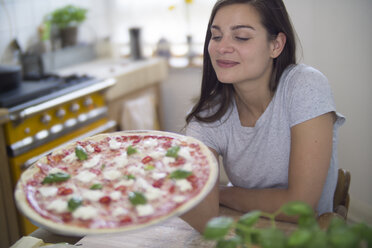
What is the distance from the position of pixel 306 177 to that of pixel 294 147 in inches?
4.2

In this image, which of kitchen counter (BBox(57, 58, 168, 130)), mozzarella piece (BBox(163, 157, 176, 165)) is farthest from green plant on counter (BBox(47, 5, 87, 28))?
mozzarella piece (BBox(163, 157, 176, 165))

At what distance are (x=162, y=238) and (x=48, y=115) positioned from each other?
1.57 meters

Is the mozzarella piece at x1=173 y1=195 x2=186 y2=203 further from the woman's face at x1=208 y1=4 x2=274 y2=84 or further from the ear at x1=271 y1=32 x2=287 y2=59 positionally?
the ear at x1=271 y1=32 x2=287 y2=59

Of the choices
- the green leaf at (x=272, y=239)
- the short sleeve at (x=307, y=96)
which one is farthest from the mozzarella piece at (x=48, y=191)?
the short sleeve at (x=307, y=96)

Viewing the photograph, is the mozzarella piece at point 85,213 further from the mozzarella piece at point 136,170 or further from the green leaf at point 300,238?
the green leaf at point 300,238

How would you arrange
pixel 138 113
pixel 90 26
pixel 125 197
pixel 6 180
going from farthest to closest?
pixel 90 26, pixel 138 113, pixel 6 180, pixel 125 197

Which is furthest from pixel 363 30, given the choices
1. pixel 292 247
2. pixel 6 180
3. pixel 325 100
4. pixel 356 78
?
pixel 6 180

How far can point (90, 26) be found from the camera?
3807mm

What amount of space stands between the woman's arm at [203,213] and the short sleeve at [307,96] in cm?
37

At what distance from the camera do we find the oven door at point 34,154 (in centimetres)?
221

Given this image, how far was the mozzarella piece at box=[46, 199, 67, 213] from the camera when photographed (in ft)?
2.75

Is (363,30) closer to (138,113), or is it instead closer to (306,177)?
(306,177)

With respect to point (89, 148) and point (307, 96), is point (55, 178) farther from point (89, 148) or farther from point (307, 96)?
point (307, 96)

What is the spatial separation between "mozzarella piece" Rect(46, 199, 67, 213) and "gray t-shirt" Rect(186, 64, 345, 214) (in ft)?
2.06
